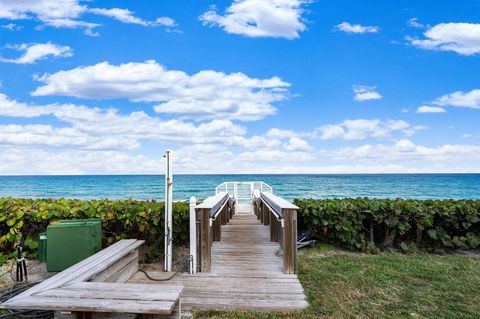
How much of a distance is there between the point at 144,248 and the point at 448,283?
4601mm

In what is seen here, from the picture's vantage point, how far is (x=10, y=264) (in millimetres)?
5820

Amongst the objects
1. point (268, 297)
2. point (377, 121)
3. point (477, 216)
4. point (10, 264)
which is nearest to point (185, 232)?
point (268, 297)

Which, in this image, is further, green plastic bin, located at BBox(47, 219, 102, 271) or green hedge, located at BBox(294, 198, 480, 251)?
green hedge, located at BBox(294, 198, 480, 251)

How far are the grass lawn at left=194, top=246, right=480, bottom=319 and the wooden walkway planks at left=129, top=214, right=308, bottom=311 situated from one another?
0.62ft

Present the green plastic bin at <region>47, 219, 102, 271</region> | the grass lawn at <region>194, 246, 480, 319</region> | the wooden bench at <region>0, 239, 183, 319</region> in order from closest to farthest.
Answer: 1. the wooden bench at <region>0, 239, 183, 319</region>
2. the grass lawn at <region>194, 246, 480, 319</region>
3. the green plastic bin at <region>47, 219, 102, 271</region>

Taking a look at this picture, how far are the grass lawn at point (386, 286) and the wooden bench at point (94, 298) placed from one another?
83 centimetres

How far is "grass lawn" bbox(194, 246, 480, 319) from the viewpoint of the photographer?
385 cm

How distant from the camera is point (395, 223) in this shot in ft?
21.9

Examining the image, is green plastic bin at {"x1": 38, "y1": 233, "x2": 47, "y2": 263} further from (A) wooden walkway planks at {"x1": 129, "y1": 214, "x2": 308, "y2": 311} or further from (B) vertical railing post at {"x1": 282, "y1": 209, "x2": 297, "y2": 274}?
(B) vertical railing post at {"x1": 282, "y1": 209, "x2": 297, "y2": 274}

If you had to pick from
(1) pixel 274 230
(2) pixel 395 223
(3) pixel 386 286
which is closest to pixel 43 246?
(1) pixel 274 230

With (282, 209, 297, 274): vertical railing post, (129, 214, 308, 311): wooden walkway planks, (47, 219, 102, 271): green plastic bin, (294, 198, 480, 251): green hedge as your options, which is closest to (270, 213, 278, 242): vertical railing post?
(129, 214, 308, 311): wooden walkway planks

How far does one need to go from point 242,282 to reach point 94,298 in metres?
2.16

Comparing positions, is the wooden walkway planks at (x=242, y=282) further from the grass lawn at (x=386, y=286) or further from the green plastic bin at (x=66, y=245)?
the green plastic bin at (x=66, y=245)

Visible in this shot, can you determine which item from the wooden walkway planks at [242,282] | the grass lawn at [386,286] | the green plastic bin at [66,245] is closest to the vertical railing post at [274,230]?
the wooden walkway planks at [242,282]
